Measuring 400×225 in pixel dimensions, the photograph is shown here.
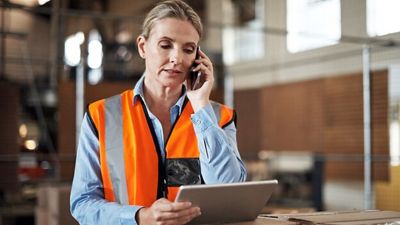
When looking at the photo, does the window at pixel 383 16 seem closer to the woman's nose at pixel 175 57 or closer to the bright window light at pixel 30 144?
the woman's nose at pixel 175 57

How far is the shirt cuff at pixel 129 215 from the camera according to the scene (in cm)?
137

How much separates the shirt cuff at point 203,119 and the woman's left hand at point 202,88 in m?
0.03

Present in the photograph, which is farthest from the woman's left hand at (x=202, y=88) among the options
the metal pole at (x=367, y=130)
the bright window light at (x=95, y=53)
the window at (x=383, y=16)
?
the bright window light at (x=95, y=53)

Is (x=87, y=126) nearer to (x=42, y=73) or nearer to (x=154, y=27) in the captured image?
(x=154, y=27)

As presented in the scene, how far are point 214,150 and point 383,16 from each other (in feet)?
8.91

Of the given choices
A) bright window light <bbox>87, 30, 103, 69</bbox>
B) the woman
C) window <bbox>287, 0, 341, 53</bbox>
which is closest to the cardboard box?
the woman

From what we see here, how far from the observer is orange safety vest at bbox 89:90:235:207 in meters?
1.52

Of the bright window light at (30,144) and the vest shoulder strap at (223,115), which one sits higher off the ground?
the vest shoulder strap at (223,115)

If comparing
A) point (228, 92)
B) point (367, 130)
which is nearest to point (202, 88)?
point (367, 130)

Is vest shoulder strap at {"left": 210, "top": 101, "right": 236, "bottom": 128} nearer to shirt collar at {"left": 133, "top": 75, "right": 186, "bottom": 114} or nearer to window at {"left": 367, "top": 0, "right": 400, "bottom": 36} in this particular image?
shirt collar at {"left": 133, "top": 75, "right": 186, "bottom": 114}

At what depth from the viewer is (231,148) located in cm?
157

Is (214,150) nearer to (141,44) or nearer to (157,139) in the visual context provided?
(157,139)

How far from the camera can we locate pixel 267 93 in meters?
8.70

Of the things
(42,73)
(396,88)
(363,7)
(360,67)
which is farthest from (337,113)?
(42,73)
